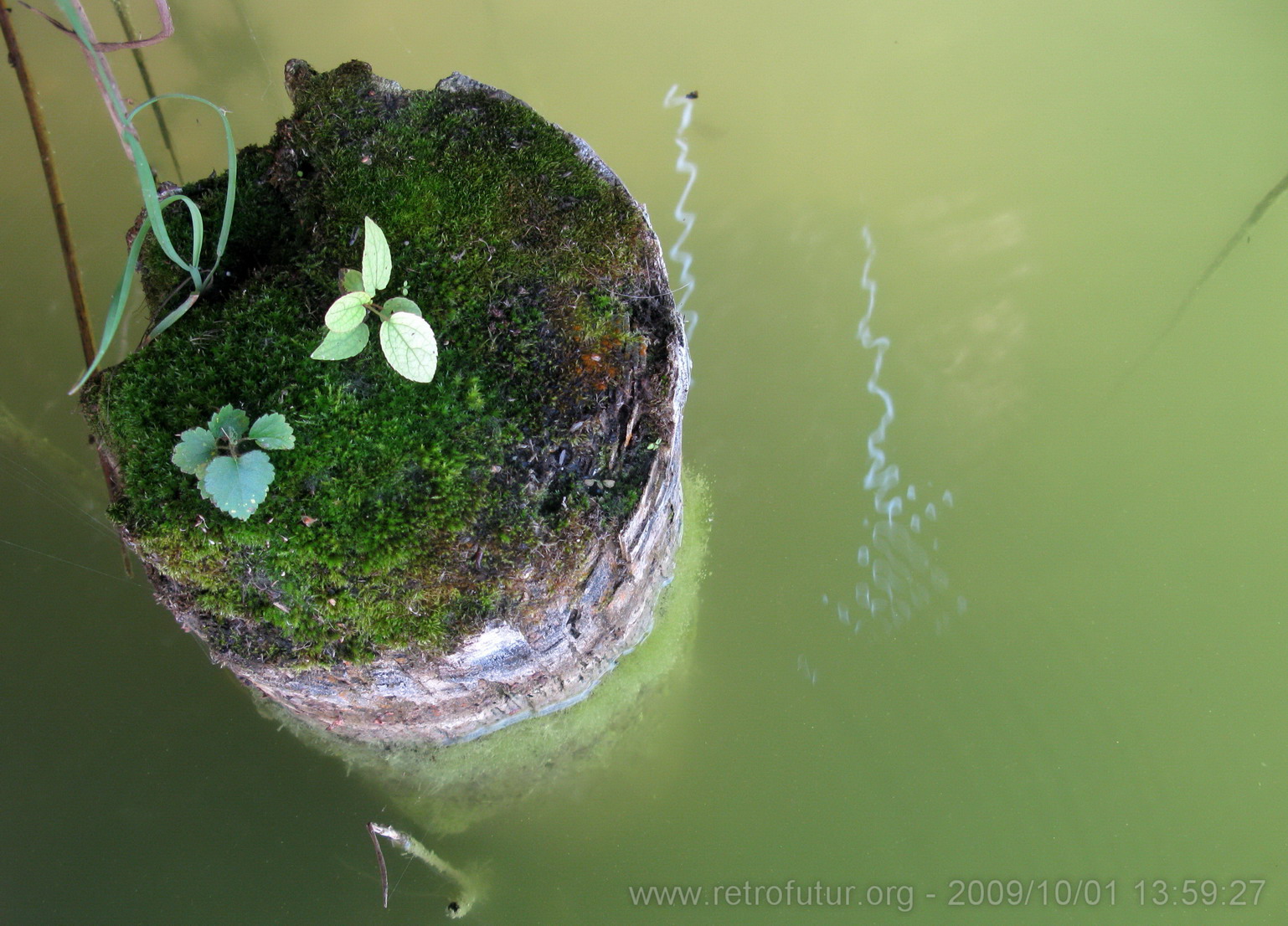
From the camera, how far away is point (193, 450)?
1143 millimetres

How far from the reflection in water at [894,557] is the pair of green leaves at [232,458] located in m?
1.38

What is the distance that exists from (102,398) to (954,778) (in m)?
1.97

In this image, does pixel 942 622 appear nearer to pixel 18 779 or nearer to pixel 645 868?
pixel 645 868

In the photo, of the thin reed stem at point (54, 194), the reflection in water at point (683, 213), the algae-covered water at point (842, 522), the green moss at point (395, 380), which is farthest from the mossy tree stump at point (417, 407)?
the reflection in water at point (683, 213)

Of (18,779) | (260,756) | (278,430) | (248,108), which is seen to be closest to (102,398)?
(278,430)

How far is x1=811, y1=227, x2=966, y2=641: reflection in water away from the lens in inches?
79.5

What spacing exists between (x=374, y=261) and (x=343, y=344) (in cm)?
14

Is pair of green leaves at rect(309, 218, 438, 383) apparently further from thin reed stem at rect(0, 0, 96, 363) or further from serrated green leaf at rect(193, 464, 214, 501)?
thin reed stem at rect(0, 0, 96, 363)

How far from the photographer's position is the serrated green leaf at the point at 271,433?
45.4 inches

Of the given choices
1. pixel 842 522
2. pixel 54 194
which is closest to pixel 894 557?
pixel 842 522

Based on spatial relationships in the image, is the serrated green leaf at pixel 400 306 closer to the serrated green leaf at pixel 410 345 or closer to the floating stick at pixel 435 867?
the serrated green leaf at pixel 410 345

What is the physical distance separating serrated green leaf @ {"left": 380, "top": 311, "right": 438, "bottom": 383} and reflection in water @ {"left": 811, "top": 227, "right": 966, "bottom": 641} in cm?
126

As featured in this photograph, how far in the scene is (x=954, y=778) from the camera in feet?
6.33

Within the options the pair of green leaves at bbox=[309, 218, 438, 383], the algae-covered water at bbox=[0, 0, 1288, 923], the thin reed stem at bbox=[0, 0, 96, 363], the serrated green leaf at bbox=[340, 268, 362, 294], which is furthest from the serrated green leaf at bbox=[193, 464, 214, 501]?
the algae-covered water at bbox=[0, 0, 1288, 923]
